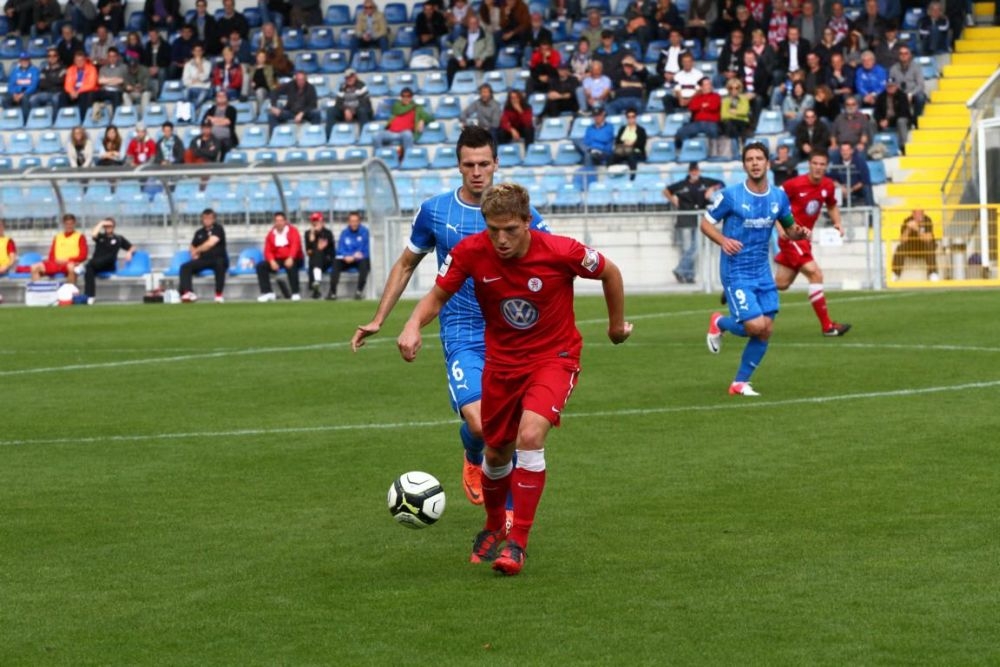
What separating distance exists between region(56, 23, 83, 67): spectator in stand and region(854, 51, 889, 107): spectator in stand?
17.4m

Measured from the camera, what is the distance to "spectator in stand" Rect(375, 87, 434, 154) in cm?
3419

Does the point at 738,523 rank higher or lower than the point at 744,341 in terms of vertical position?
higher

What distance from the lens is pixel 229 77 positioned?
3688 cm

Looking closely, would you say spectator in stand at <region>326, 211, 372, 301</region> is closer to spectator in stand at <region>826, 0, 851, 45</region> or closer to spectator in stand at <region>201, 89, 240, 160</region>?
spectator in stand at <region>201, 89, 240, 160</region>

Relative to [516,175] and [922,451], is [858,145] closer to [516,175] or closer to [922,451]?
[516,175]

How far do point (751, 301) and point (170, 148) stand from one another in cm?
2117

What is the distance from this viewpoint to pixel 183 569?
7.88 m

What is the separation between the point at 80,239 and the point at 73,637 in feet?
82.7

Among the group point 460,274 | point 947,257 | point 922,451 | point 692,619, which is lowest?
point 947,257

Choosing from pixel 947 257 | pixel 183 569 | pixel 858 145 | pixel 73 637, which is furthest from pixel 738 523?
pixel 858 145

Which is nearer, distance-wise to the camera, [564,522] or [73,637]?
[73,637]

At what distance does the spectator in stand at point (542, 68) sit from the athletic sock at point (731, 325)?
59.1ft

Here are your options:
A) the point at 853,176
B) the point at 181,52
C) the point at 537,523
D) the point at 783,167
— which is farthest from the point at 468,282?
the point at 181,52

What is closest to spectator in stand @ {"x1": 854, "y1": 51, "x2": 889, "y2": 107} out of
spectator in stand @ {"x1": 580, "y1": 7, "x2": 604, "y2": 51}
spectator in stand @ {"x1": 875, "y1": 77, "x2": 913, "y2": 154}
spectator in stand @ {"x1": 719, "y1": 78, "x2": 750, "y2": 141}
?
spectator in stand @ {"x1": 875, "y1": 77, "x2": 913, "y2": 154}
